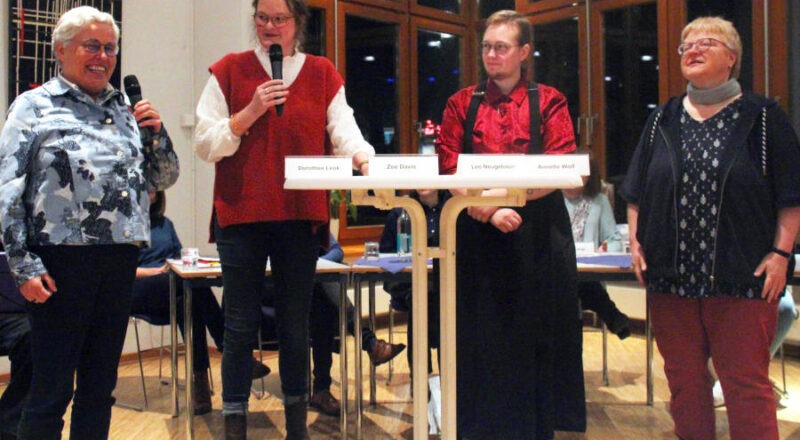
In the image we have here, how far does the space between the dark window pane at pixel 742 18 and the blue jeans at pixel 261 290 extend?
363 cm

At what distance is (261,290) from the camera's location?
7.64 ft

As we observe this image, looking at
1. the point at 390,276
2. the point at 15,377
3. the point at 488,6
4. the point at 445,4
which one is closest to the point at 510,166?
the point at 390,276

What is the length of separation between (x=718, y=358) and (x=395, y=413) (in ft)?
5.08

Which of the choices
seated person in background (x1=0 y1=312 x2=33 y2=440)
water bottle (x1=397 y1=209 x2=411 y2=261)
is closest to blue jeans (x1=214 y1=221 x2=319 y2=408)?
seated person in background (x1=0 y1=312 x2=33 y2=440)

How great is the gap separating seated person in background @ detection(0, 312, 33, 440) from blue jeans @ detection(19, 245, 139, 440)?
761mm

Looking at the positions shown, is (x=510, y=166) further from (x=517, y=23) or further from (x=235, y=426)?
(x=235, y=426)

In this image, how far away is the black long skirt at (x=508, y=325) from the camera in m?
2.45

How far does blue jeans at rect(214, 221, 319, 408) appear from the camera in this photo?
2.26 meters

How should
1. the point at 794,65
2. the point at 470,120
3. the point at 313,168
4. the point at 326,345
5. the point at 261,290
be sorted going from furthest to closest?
the point at 794,65
the point at 326,345
the point at 470,120
the point at 261,290
the point at 313,168

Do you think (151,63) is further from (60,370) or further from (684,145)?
(684,145)

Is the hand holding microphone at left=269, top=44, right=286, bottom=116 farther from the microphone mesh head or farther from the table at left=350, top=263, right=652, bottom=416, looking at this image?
the table at left=350, top=263, right=652, bottom=416

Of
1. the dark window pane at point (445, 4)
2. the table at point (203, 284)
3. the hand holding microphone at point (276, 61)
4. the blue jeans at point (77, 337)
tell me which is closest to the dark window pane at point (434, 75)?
the dark window pane at point (445, 4)

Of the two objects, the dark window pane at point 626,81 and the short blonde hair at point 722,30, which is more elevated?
the dark window pane at point 626,81

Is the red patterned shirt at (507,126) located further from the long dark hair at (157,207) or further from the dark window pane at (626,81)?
the dark window pane at (626,81)
